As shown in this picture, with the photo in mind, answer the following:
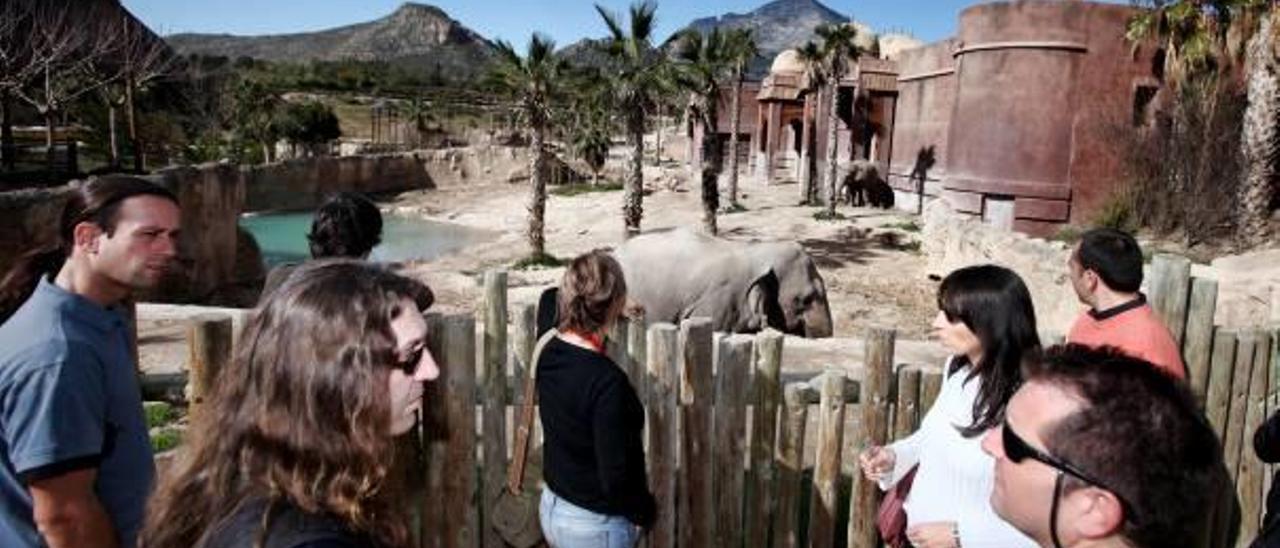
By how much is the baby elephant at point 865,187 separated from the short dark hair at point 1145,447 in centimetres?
2805

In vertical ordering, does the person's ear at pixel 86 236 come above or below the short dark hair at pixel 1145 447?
above

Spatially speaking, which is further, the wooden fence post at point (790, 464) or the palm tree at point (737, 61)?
the palm tree at point (737, 61)

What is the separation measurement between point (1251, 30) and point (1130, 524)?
56.9 ft

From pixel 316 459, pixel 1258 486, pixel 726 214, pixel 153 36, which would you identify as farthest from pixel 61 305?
pixel 153 36

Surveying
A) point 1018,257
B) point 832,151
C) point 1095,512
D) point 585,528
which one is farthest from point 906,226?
point 1095,512

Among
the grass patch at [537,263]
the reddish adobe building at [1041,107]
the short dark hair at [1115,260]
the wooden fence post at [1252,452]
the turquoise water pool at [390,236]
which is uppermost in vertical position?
the reddish adobe building at [1041,107]

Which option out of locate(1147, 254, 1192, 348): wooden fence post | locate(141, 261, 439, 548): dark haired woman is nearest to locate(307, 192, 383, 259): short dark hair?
locate(141, 261, 439, 548): dark haired woman

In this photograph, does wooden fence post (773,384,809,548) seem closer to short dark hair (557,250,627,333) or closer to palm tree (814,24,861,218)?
short dark hair (557,250,627,333)

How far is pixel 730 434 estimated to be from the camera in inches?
152

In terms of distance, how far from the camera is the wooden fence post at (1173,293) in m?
4.36

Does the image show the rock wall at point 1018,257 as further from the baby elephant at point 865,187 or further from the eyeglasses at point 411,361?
the baby elephant at point 865,187

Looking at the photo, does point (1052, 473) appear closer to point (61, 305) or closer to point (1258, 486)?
point (61, 305)

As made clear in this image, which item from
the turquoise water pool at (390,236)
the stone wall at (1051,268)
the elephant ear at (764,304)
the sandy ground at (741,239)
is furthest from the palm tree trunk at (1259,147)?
the turquoise water pool at (390,236)

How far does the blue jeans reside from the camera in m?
3.12
